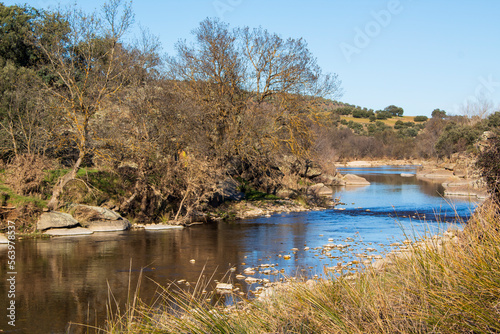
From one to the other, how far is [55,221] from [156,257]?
5607mm

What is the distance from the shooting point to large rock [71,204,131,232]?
17.8 m

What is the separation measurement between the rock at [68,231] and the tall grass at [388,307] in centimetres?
1275

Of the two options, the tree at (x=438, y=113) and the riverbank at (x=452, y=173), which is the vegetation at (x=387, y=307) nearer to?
the riverbank at (x=452, y=173)

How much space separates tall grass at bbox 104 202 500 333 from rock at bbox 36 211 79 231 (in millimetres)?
13022

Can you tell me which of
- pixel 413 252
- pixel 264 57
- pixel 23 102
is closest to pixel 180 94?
pixel 264 57

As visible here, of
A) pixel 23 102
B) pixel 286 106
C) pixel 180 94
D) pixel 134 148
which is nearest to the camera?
pixel 134 148

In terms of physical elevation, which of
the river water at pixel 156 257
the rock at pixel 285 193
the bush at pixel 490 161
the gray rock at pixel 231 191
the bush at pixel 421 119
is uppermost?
the bush at pixel 421 119

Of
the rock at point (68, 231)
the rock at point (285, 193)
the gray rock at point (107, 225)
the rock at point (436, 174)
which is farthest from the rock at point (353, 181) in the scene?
the rock at point (68, 231)

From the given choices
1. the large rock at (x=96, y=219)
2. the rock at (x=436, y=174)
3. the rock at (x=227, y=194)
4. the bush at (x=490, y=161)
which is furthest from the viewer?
the rock at (x=436, y=174)

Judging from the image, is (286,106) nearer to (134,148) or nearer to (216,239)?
(134,148)

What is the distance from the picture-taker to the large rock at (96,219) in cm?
1775

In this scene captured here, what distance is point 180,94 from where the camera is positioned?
24141 mm

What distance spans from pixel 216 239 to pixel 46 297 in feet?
25.5

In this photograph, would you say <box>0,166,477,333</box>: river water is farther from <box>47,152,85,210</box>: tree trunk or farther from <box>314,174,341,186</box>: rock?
<box>314,174,341,186</box>: rock
